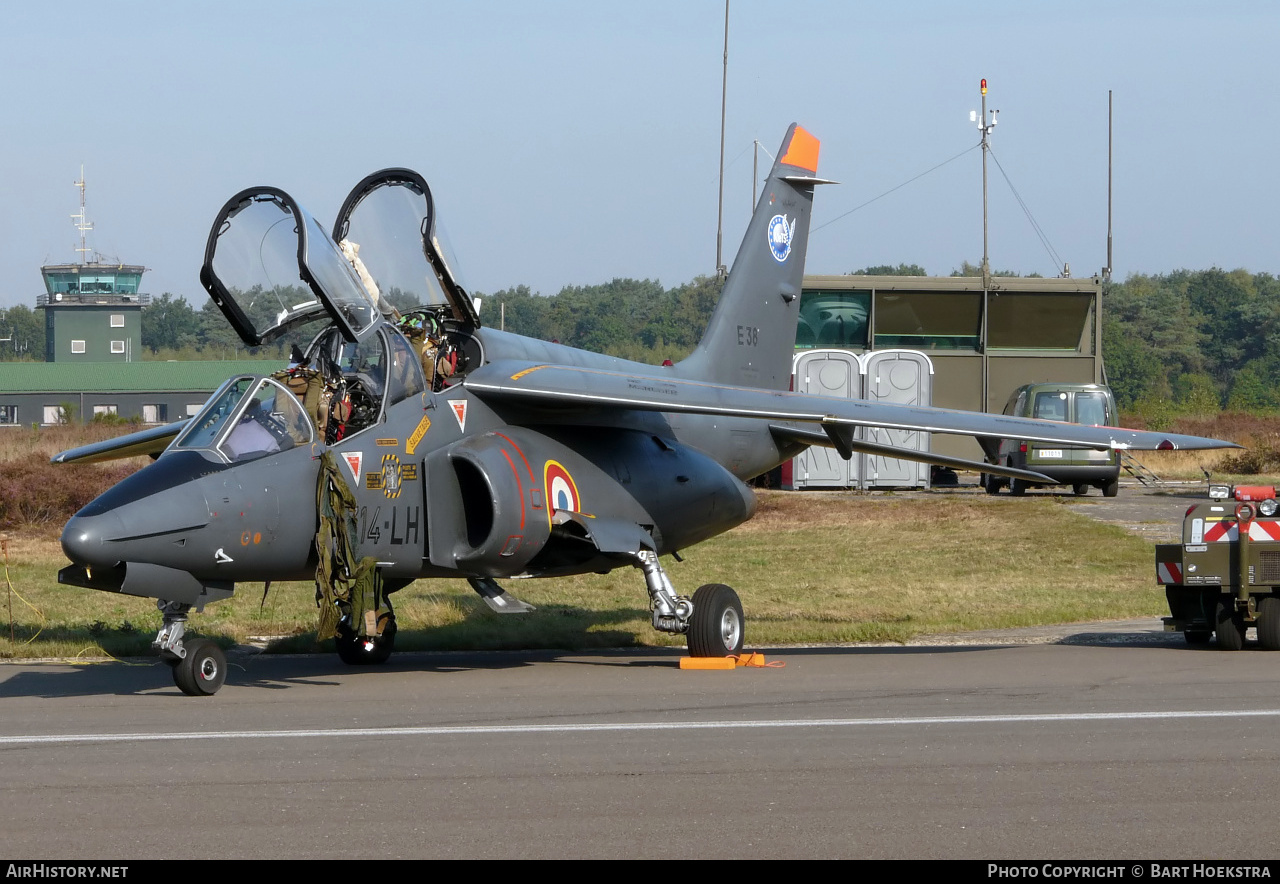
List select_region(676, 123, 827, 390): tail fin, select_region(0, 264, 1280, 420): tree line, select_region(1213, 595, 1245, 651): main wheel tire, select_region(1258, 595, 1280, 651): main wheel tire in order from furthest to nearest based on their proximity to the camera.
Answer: select_region(0, 264, 1280, 420): tree line < select_region(676, 123, 827, 390): tail fin < select_region(1213, 595, 1245, 651): main wheel tire < select_region(1258, 595, 1280, 651): main wheel tire

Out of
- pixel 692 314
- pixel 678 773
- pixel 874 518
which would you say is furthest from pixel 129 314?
pixel 678 773

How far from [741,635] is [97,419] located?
51.2m

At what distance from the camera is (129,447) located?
Answer: 14.1m

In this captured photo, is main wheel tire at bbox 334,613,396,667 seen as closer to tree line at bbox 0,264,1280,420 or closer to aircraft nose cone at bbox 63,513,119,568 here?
aircraft nose cone at bbox 63,513,119,568

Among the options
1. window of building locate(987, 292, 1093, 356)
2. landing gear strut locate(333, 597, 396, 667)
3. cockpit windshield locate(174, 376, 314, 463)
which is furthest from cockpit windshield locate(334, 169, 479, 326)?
window of building locate(987, 292, 1093, 356)

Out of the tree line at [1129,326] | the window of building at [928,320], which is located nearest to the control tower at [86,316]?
the tree line at [1129,326]

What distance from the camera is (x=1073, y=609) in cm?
1581

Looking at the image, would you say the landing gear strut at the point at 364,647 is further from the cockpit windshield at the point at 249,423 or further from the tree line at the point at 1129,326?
the tree line at the point at 1129,326

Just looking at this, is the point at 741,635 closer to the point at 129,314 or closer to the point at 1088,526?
the point at 1088,526

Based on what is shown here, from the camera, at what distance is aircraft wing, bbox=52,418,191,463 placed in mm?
13867

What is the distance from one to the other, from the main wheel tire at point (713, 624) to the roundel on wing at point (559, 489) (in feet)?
4.38

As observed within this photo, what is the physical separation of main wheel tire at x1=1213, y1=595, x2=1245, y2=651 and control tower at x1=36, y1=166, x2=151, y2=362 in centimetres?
10033

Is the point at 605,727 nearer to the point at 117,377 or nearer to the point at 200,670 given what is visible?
the point at 200,670

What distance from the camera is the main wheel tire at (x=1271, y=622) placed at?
12234 millimetres
